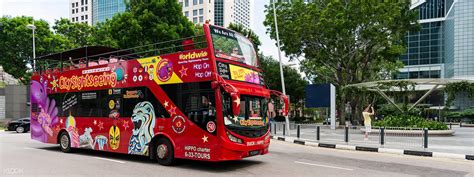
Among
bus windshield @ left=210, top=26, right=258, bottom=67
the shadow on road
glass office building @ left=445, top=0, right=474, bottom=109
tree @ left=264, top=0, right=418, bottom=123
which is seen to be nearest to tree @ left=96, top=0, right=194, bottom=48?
tree @ left=264, top=0, right=418, bottom=123

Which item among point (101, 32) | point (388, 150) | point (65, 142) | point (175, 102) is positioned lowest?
point (388, 150)

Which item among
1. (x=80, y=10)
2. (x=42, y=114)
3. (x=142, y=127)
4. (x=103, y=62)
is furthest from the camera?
(x=80, y=10)

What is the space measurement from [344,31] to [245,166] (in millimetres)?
20498

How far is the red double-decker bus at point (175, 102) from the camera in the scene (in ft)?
31.5

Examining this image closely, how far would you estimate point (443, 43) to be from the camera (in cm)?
6844

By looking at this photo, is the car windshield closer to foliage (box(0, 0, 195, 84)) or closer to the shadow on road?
the shadow on road

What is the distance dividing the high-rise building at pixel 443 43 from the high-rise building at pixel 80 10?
99937 mm

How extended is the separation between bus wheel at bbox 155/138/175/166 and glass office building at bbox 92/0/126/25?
106671mm

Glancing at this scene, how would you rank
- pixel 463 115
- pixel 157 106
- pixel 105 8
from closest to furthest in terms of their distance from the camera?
pixel 157 106 → pixel 463 115 → pixel 105 8

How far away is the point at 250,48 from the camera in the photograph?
37.3ft

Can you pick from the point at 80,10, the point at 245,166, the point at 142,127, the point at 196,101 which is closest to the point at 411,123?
the point at 245,166

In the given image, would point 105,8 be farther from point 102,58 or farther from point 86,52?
point 102,58

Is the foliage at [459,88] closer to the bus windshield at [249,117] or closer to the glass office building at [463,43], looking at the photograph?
the bus windshield at [249,117]

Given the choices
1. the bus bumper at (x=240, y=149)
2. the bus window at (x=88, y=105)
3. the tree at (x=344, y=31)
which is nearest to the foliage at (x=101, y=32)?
the tree at (x=344, y=31)
